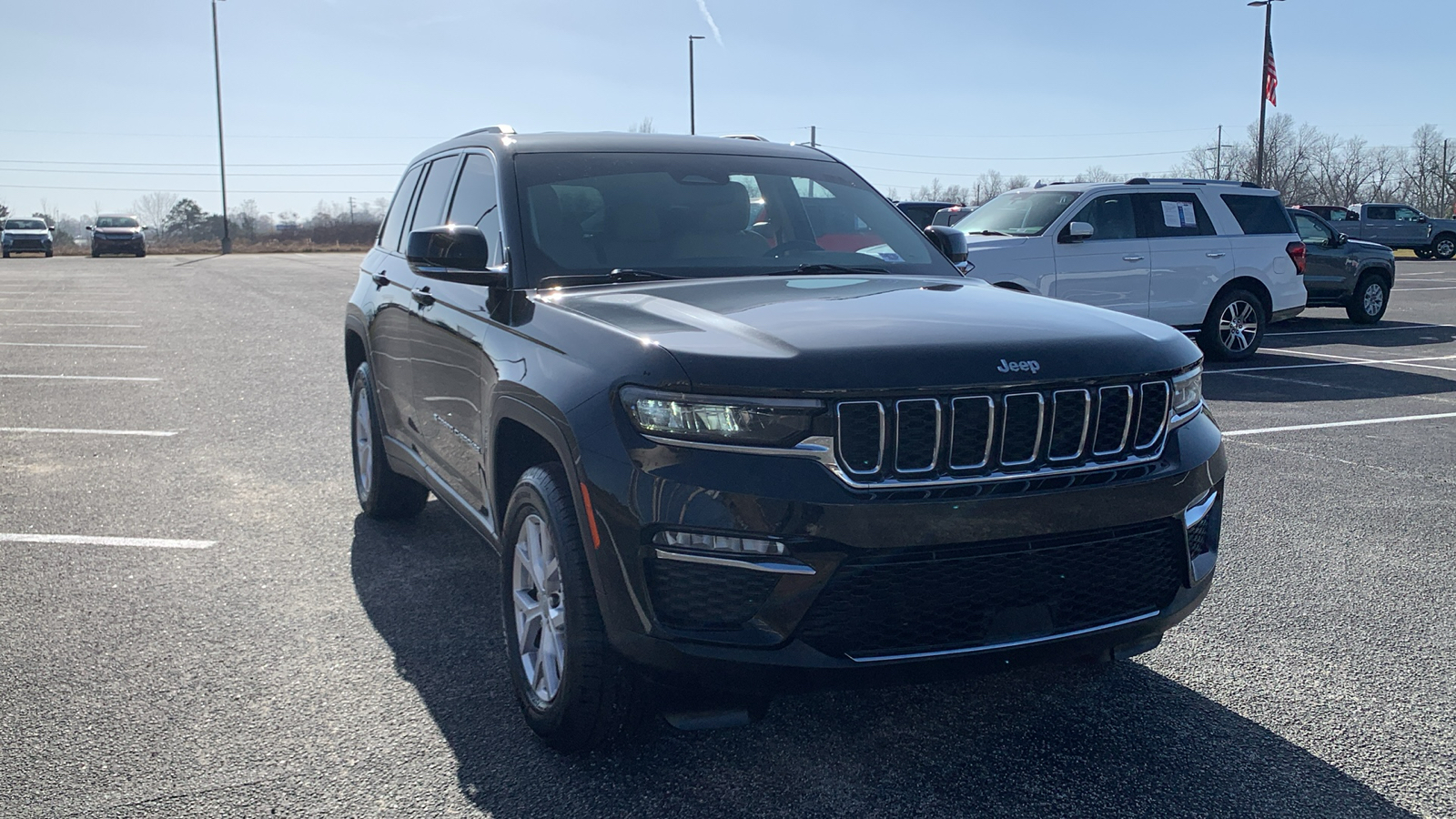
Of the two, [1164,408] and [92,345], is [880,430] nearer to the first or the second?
[1164,408]

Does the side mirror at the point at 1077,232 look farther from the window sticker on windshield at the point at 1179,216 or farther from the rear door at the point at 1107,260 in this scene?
the window sticker on windshield at the point at 1179,216

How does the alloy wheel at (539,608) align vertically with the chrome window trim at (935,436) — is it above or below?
below

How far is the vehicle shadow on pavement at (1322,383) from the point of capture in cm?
1027

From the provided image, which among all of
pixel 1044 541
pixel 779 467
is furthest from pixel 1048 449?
pixel 779 467

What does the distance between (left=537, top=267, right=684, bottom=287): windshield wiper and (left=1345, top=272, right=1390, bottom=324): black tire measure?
16.6 meters

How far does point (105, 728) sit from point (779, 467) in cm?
220

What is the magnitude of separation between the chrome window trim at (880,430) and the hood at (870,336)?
4cm

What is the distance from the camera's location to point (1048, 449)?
114 inches

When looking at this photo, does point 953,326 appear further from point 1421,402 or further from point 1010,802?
point 1421,402

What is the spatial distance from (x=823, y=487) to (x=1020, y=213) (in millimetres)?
10751

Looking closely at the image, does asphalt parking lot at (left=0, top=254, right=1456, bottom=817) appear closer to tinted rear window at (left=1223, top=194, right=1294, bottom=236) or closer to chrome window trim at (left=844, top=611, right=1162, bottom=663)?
chrome window trim at (left=844, top=611, right=1162, bottom=663)

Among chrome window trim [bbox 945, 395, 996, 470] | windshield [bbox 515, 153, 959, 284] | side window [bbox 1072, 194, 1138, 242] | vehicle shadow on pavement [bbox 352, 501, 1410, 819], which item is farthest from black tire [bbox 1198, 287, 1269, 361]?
chrome window trim [bbox 945, 395, 996, 470]

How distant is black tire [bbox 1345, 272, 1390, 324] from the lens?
57.7 ft

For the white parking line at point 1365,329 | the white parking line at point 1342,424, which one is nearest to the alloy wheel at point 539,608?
the white parking line at point 1342,424
